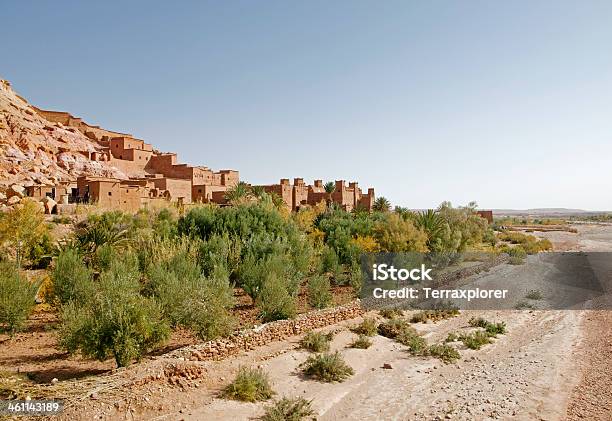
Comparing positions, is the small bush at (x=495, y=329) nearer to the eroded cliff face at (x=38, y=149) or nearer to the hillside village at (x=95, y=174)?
the hillside village at (x=95, y=174)

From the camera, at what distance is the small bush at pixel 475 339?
41.2ft

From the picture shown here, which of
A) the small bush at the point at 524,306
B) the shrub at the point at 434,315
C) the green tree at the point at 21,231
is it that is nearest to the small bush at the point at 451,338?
the shrub at the point at 434,315

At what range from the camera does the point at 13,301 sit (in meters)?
9.56

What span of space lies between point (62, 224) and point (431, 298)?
64.6 feet

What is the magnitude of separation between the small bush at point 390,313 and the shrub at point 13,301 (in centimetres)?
1113

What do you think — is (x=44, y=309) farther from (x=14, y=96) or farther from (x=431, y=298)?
(x=14, y=96)

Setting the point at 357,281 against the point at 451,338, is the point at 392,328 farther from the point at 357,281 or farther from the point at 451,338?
the point at 357,281

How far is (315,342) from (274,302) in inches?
68.5

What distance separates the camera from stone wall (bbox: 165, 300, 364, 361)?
9227 mm

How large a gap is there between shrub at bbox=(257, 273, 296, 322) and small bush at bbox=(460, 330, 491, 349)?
5.59 m

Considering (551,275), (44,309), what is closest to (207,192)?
(44,309)

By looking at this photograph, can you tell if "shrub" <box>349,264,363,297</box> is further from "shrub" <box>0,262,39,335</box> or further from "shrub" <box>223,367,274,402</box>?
"shrub" <box>0,262,39,335</box>

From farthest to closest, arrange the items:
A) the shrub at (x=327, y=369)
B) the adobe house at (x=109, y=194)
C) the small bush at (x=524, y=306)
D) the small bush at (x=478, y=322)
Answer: the adobe house at (x=109, y=194) < the small bush at (x=524, y=306) < the small bush at (x=478, y=322) < the shrub at (x=327, y=369)

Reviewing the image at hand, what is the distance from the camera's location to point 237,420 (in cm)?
746
